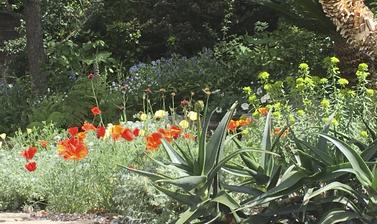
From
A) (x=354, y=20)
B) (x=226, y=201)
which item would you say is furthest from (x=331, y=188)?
(x=354, y=20)

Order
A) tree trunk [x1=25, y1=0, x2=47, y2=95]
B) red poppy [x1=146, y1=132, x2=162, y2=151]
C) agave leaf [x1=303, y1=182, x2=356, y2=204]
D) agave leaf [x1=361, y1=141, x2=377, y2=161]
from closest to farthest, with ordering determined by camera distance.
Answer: agave leaf [x1=303, y1=182, x2=356, y2=204] < agave leaf [x1=361, y1=141, x2=377, y2=161] < red poppy [x1=146, y1=132, x2=162, y2=151] < tree trunk [x1=25, y1=0, x2=47, y2=95]

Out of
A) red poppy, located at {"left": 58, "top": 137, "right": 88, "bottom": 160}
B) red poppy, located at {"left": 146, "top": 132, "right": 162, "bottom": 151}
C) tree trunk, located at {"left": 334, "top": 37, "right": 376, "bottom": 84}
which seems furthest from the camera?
tree trunk, located at {"left": 334, "top": 37, "right": 376, "bottom": 84}

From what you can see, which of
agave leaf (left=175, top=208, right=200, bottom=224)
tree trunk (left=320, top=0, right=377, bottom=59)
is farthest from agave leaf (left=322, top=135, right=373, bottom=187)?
tree trunk (left=320, top=0, right=377, bottom=59)

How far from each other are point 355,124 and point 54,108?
203 inches

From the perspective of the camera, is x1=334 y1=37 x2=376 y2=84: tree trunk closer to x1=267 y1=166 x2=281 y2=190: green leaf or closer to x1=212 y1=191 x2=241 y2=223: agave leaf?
x1=267 y1=166 x2=281 y2=190: green leaf

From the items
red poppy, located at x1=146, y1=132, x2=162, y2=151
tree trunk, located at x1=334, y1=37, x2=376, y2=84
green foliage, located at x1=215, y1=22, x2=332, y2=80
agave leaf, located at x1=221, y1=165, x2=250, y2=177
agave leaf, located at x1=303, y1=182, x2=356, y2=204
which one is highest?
agave leaf, located at x1=303, y1=182, x2=356, y2=204

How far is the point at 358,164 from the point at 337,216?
0.25 meters

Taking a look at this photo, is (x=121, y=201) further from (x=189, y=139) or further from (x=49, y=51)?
(x=49, y=51)

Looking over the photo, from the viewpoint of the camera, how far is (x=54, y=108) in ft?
27.7

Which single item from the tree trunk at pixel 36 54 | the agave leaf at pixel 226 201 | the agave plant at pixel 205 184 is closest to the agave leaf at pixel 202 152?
the agave plant at pixel 205 184

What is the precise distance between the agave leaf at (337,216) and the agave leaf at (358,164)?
162 mm

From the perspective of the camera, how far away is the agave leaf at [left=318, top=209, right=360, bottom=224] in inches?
112

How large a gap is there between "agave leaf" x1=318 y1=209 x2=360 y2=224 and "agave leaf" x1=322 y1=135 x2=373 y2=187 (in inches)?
6.4

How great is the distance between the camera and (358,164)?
2.87 metres
